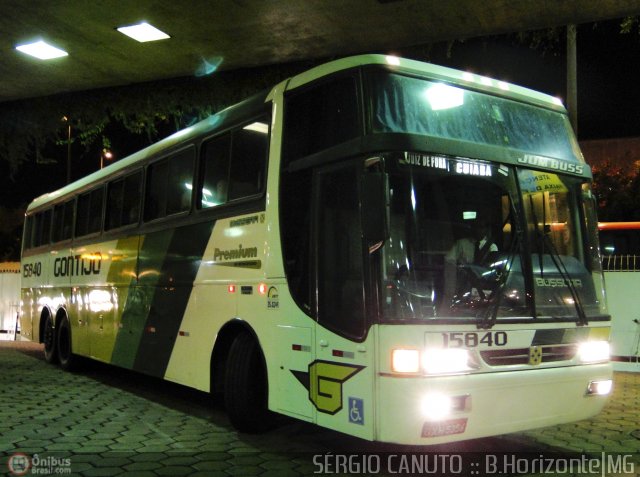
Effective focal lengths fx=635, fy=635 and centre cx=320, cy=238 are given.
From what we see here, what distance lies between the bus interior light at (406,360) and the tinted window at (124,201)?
5.68 m

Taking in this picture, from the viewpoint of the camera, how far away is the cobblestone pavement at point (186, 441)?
18.2 ft

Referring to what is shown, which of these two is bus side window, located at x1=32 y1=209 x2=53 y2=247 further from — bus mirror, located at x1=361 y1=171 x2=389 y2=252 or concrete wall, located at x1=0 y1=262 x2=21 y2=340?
bus mirror, located at x1=361 y1=171 x2=389 y2=252

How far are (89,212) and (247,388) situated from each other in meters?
6.27

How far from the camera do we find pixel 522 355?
17.2 feet

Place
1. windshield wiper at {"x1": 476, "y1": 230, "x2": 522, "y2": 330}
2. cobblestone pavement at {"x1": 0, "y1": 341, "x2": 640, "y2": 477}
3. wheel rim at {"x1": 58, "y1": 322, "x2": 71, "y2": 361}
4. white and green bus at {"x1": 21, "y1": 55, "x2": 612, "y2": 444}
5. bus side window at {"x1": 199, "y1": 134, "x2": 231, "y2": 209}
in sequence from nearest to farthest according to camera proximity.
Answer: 1. white and green bus at {"x1": 21, "y1": 55, "x2": 612, "y2": 444}
2. windshield wiper at {"x1": 476, "y1": 230, "x2": 522, "y2": 330}
3. cobblestone pavement at {"x1": 0, "y1": 341, "x2": 640, "y2": 477}
4. bus side window at {"x1": 199, "y1": 134, "x2": 231, "y2": 209}
5. wheel rim at {"x1": 58, "y1": 322, "x2": 71, "y2": 361}

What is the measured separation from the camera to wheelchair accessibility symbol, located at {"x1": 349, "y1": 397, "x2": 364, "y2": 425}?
494cm

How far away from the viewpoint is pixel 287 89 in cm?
621

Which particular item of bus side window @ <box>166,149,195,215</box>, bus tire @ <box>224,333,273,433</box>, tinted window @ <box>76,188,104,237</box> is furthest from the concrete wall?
bus tire @ <box>224,333,273,433</box>

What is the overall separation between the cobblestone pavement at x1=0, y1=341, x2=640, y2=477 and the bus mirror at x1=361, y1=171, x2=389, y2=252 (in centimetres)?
215

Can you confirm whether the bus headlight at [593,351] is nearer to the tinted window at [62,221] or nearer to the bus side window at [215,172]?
the bus side window at [215,172]

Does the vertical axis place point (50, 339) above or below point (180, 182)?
below

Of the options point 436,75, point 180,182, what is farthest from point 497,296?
point 180,182

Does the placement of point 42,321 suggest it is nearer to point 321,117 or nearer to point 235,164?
point 235,164

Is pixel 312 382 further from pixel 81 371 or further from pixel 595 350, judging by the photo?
pixel 81 371
